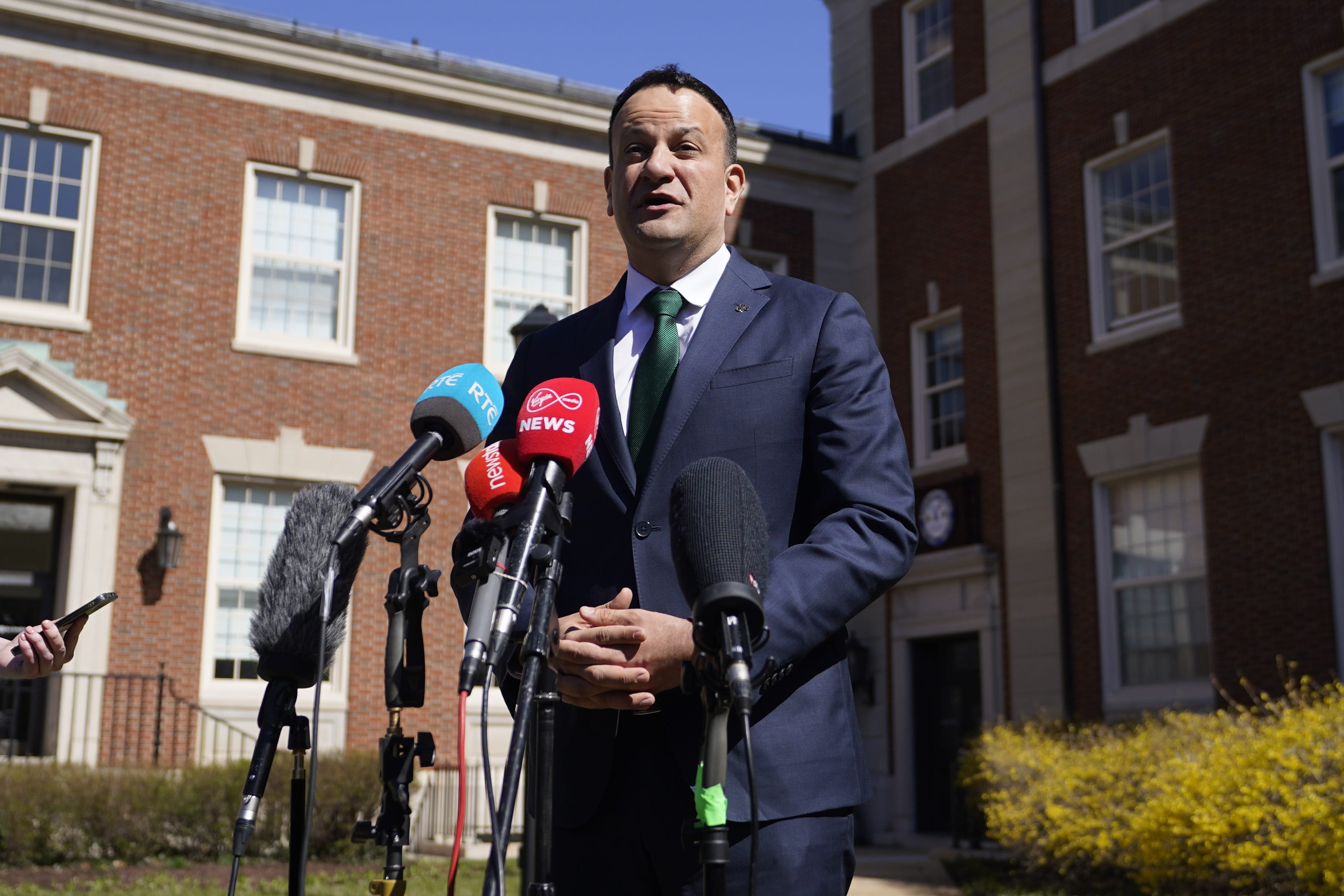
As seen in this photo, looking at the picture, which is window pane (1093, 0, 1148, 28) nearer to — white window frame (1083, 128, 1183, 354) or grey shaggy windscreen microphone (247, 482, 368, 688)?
white window frame (1083, 128, 1183, 354)

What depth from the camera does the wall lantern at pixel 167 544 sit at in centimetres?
1477

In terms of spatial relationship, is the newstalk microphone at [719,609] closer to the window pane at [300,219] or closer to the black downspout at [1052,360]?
the black downspout at [1052,360]

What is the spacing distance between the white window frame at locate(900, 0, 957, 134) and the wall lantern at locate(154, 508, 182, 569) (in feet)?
39.2

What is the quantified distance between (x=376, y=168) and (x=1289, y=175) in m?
11.1

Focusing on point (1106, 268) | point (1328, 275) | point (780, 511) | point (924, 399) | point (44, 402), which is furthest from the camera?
point (924, 399)

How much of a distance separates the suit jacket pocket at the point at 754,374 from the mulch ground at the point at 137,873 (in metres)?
9.00

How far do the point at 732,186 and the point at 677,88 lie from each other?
0.92 ft

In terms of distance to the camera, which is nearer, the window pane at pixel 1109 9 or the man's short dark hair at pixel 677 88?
the man's short dark hair at pixel 677 88

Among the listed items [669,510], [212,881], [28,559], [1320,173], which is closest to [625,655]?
[669,510]

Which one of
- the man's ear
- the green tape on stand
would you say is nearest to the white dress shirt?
the man's ear

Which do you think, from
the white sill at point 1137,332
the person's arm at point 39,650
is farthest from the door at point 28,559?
the white sill at point 1137,332

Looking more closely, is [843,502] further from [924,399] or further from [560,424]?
[924,399]

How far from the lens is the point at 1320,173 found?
1333 cm

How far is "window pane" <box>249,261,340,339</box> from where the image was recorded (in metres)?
16.3
